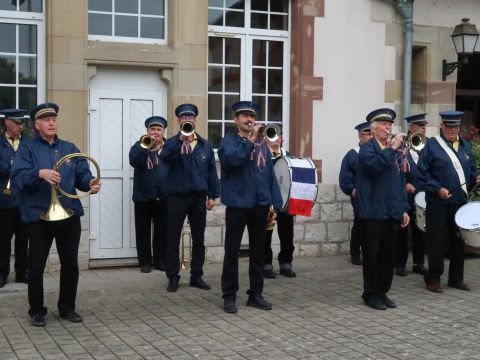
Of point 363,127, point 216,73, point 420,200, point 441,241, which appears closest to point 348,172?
point 363,127

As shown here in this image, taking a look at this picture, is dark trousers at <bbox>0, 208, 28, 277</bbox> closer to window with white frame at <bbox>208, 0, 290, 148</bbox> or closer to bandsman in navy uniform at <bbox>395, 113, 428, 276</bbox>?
window with white frame at <bbox>208, 0, 290, 148</bbox>

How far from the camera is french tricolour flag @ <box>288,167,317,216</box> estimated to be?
8.37 meters

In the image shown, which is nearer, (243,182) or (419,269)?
(243,182)

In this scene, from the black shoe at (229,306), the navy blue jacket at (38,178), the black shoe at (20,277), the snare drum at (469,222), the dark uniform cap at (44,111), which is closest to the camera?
the navy blue jacket at (38,178)

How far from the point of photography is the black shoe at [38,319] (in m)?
6.62

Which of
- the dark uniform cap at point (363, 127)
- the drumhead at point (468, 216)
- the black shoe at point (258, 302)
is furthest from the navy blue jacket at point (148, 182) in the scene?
the drumhead at point (468, 216)

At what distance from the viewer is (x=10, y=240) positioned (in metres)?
8.47

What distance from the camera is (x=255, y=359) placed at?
5.75 m

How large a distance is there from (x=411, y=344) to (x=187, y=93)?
4666mm

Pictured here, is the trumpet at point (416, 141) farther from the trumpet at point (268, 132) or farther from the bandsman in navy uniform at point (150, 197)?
the bandsman in navy uniform at point (150, 197)

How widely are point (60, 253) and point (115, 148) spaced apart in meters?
2.94

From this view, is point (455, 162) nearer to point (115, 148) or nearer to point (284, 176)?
point (284, 176)

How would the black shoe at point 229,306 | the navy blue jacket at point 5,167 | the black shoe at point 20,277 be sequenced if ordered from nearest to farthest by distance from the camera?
the black shoe at point 229,306 < the navy blue jacket at point 5,167 < the black shoe at point 20,277

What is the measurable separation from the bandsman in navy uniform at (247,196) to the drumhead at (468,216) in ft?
6.77
